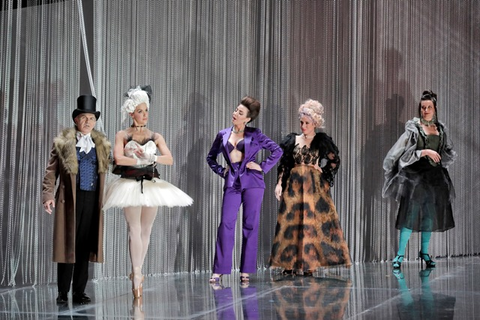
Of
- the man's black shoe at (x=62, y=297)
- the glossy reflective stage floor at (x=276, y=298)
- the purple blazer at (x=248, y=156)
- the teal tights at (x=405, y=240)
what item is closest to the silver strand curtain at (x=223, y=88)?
the glossy reflective stage floor at (x=276, y=298)

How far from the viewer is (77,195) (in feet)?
16.4

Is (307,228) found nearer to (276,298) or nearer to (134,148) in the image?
(276,298)

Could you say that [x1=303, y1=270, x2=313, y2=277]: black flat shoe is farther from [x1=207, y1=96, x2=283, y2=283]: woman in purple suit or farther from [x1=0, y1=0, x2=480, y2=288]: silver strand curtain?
[x1=0, y1=0, x2=480, y2=288]: silver strand curtain

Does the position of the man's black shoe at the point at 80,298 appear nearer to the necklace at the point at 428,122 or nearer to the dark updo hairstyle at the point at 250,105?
the dark updo hairstyle at the point at 250,105

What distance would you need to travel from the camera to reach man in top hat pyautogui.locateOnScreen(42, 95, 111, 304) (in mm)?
4922

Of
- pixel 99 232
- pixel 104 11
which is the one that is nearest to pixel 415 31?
pixel 104 11

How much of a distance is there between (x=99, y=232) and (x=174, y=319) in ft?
3.35

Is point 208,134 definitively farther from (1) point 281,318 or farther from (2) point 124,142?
(1) point 281,318

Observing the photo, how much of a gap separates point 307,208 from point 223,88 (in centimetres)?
161

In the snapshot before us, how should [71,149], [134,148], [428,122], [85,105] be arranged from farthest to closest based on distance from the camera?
[428,122] → [134,148] → [85,105] → [71,149]

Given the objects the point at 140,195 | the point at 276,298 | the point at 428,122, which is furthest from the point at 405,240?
the point at 140,195

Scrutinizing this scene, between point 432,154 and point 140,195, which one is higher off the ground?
point 432,154

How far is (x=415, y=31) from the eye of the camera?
8.34m

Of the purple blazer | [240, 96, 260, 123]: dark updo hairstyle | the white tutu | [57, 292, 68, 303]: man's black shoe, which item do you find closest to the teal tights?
the purple blazer
